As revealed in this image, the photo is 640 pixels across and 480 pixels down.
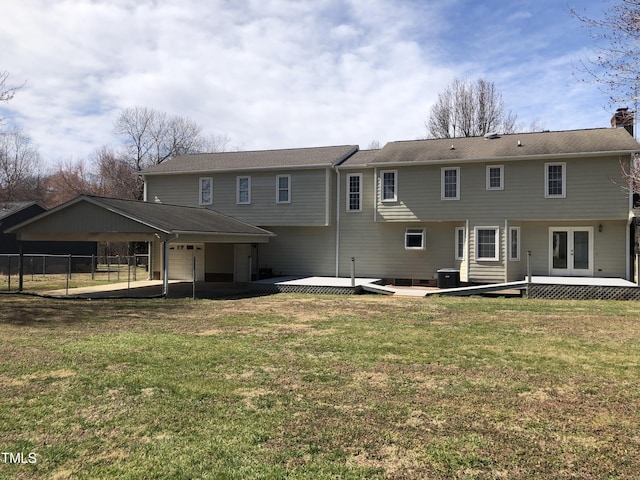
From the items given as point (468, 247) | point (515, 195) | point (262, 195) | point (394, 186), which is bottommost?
point (468, 247)

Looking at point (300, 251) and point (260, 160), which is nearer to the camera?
point (300, 251)

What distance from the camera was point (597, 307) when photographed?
13.5 metres

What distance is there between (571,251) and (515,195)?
3.03 metres

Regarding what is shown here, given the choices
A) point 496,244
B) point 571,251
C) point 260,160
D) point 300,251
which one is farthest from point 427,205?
point 260,160

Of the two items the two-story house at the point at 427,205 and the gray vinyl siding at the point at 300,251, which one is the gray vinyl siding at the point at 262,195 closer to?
the two-story house at the point at 427,205

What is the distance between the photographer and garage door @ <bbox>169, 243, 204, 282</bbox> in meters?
22.9

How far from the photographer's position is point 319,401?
17.9 ft

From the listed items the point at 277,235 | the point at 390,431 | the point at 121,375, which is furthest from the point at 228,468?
the point at 277,235

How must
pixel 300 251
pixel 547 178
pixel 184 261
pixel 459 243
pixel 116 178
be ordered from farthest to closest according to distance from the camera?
1. pixel 116 178
2. pixel 184 261
3. pixel 300 251
4. pixel 459 243
5. pixel 547 178

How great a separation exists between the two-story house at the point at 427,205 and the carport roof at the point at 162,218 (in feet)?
7.35

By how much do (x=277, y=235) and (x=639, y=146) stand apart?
1463 centimetres

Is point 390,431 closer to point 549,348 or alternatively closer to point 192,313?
point 549,348

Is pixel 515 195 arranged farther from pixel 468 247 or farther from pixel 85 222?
pixel 85 222

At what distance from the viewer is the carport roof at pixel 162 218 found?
1568 centimetres
